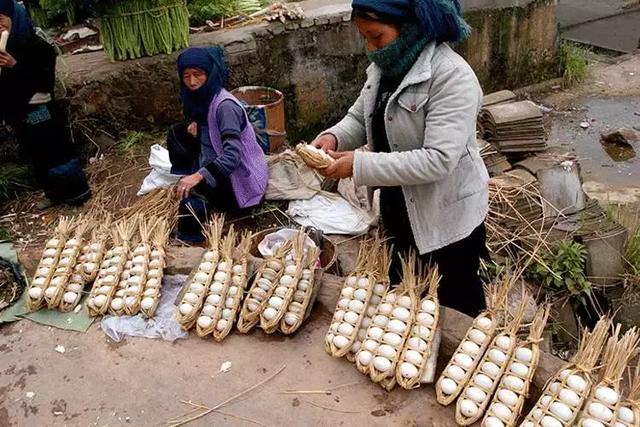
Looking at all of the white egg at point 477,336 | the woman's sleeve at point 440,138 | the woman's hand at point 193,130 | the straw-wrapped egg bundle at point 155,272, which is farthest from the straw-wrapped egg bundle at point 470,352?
the woman's hand at point 193,130

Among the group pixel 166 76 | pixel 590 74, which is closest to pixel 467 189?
pixel 166 76

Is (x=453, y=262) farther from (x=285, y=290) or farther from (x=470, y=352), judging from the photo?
(x=285, y=290)

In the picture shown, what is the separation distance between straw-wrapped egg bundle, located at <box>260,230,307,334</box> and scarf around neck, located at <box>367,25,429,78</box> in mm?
974

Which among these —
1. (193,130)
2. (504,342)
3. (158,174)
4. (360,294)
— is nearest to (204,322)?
(360,294)

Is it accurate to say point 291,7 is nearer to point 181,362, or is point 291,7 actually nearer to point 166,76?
point 166,76

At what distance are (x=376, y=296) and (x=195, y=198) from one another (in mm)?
1665

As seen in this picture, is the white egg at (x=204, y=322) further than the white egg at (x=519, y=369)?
Yes

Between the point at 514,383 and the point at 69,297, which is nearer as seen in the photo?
the point at 514,383

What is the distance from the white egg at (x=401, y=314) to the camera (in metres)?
2.43

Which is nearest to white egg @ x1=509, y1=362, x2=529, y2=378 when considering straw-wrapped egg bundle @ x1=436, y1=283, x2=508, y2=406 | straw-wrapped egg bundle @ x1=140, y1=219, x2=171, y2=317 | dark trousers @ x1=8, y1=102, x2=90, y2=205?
straw-wrapped egg bundle @ x1=436, y1=283, x2=508, y2=406

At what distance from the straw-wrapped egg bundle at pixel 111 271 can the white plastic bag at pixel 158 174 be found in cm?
117

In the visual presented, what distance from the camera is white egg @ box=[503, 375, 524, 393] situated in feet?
7.04

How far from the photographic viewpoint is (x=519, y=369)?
86.4 inches

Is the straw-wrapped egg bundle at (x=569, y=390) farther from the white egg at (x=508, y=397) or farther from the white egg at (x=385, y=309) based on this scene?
the white egg at (x=385, y=309)
